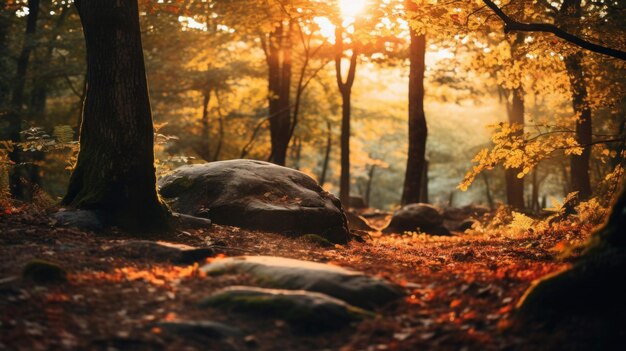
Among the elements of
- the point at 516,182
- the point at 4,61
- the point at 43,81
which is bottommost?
the point at 516,182

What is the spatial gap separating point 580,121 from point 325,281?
1021cm

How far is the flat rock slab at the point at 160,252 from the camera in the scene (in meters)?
7.67

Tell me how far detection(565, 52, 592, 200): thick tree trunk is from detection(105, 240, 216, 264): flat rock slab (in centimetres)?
926

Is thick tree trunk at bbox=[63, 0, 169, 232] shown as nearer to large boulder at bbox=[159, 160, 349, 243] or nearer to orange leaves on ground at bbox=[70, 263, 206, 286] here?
large boulder at bbox=[159, 160, 349, 243]

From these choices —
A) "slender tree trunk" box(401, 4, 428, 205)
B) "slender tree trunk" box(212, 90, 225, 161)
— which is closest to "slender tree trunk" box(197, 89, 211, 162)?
"slender tree trunk" box(212, 90, 225, 161)

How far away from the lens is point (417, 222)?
57.5ft

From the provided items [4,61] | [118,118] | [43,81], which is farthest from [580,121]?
[4,61]

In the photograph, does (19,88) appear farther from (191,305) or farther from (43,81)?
(191,305)

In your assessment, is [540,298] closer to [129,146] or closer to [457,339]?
[457,339]

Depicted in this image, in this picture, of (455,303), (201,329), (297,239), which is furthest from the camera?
(297,239)

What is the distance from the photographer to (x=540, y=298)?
17.9ft

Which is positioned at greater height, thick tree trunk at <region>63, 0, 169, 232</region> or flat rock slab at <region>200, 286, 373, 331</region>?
thick tree trunk at <region>63, 0, 169, 232</region>

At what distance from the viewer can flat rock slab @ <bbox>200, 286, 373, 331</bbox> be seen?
5543 mm

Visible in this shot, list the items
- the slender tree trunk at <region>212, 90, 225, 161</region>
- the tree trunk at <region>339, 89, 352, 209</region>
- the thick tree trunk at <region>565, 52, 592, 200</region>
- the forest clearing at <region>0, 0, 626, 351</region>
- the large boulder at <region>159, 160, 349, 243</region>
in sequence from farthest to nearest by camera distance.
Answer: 1. the slender tree trunk at <region>212, 90, 225, 161</region>
2. the tree trunk at <region>339, 89, 352, 209</region>
3. the thick tree trunk at <region>565, 52, 592, 200</region>
4. the large boulder at <region>159, 160, 349, 243</region>
5. the forest clearing at <region>0, 0, 626, 351</region>
